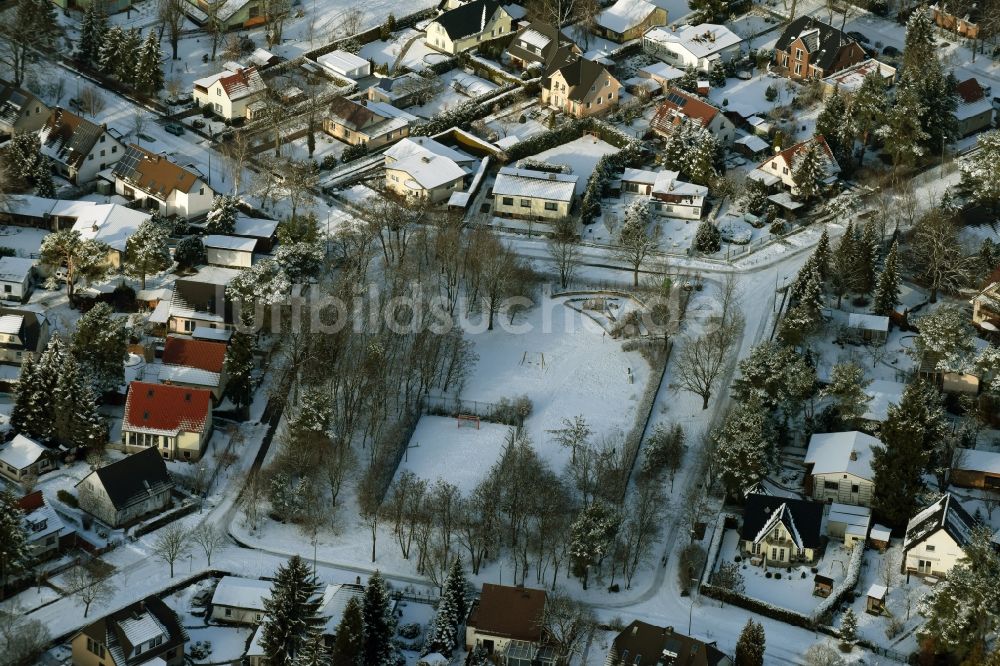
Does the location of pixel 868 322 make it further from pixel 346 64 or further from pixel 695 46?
pixel 346 64

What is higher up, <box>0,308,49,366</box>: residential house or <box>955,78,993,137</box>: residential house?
<box>955,78,993,137</box>: residential house

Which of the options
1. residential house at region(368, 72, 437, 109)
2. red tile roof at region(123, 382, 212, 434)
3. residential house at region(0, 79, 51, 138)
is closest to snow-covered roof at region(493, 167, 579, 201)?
residential house at region(368, 72, 437, 109)

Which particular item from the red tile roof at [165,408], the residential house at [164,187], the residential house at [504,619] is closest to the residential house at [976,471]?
the residential house at [504,619]

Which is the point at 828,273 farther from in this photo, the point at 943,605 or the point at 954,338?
the point at 943,605

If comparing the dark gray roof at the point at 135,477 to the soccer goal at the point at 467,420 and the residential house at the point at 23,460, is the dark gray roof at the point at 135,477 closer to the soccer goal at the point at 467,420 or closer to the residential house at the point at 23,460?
the residential house at the point at 23,460

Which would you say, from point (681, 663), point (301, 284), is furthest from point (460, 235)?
point (681, 663)

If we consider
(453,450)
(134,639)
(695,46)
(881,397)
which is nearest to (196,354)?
(453,450)

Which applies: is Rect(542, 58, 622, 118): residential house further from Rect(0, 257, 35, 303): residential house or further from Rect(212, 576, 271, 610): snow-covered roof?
Rect(212, 576, 271, 610): snow-covered roof
